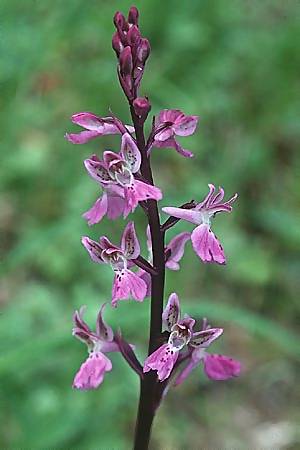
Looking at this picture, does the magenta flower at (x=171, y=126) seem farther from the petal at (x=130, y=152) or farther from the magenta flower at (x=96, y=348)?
the magenta flower at (x=96, y=348)

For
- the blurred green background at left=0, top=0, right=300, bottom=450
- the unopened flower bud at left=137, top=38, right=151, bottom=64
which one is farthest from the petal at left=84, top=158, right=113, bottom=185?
the blurred green background at left=0, top=0, right=300, bottom=450

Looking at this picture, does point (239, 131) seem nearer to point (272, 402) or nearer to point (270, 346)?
point (270, 346)

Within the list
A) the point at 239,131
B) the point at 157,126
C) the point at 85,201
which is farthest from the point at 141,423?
the point at 239,131

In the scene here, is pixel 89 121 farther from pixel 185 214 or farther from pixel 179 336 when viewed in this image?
pixel 179 336

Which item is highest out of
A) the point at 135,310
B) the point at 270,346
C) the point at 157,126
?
the point at 157,126

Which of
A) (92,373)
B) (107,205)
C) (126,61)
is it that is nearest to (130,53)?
(126,61)

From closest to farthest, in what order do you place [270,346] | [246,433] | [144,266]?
[144,266] → [246,433] → [270,346]
